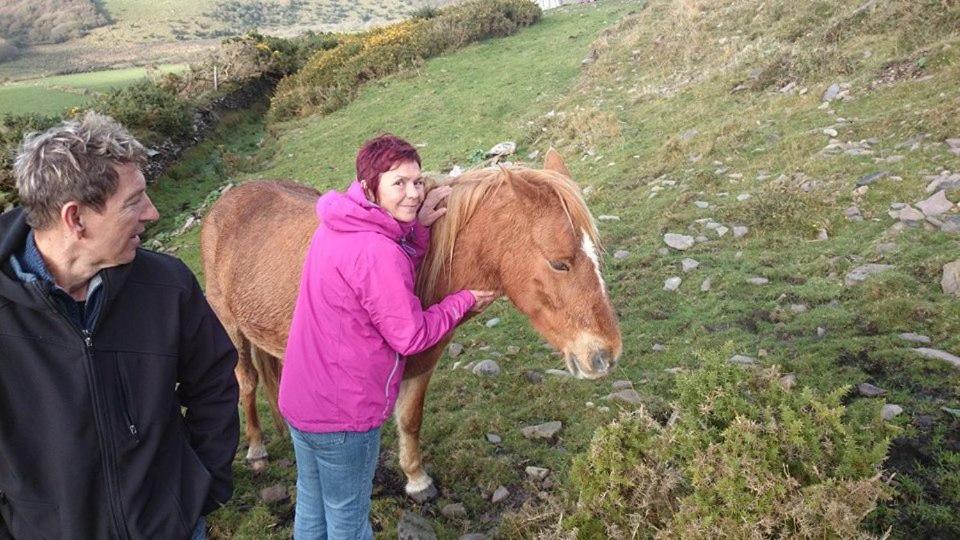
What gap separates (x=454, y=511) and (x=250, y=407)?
2119 mm

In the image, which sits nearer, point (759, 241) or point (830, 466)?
point (830, 466)

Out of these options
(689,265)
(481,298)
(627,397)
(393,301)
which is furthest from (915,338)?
(393,301)

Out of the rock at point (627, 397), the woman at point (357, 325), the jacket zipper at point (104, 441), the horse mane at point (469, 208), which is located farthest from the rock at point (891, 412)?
the jacket zipper at point (104, 441)

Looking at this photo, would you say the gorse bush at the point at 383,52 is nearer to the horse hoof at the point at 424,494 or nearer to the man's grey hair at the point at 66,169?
the horse hoof at the point at 424,494

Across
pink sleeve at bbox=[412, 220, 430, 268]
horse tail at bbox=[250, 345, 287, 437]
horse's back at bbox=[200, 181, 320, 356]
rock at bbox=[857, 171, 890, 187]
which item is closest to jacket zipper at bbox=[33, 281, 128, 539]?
pink sleeve at bbox=[412, 220, 430, 268]

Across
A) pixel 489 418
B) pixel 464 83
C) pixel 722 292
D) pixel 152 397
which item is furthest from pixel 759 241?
pixel 464 83

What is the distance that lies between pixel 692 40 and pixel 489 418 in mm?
12059

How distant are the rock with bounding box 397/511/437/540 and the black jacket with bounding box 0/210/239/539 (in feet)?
4.91

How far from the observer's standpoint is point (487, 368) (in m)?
5.35

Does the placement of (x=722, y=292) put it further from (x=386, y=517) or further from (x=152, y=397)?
(x=152, y=397)

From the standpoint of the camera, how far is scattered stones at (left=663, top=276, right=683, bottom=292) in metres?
5.75

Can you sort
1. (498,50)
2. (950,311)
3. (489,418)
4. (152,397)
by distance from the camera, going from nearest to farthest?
(152,397) → (950,311) → (489,418) → (498,50)

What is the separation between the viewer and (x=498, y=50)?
21047 millimetres

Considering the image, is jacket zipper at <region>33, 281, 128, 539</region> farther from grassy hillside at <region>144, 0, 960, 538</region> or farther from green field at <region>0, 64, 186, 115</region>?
green field at <region>0, 64, 186, 115</region>
